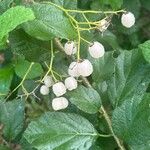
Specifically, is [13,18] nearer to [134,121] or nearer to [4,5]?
[4,5]

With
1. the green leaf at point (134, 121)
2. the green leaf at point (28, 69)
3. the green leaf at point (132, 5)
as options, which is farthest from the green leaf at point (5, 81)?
the green leaf at point (132, 5)

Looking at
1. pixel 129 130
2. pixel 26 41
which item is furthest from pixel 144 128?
pixel 26 41

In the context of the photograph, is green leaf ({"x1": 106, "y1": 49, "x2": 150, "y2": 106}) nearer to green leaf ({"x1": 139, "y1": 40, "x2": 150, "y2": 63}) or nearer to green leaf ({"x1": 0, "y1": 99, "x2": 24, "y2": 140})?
green leaf ({"x1": 139, "y1": 40, "x2": 150, "y2": 63})

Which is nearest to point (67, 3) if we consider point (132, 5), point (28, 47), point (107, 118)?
point (28, 47)

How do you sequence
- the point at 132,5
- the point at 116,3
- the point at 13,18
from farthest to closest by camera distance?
1. the point at 132,5
2. the point at 116,3
3. the point at 13,18

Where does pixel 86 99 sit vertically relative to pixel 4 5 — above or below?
below

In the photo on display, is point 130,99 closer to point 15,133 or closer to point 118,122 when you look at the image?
point 118,122
